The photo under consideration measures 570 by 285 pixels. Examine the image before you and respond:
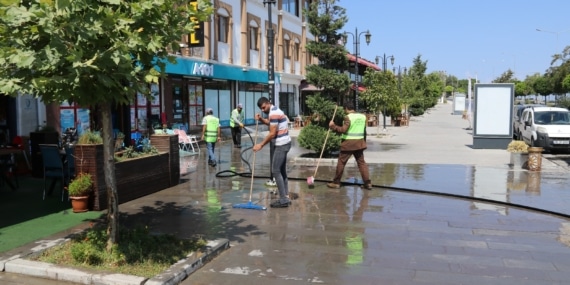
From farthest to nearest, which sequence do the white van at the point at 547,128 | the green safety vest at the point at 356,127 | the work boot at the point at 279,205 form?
1. the white van at the point at 547,128
2. the green safety vest at the point at 356,127
3. the work boot at the point at 279,205

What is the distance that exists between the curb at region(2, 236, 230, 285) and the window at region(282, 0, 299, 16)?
29.1 metres

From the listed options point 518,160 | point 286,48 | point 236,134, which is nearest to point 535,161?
point 518,160

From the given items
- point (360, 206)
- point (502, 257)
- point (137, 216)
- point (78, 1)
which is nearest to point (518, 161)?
point (360, 206)

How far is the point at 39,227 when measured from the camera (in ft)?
23.4

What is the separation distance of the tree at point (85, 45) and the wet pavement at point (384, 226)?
2.02 metres

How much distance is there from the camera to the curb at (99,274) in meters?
4.88

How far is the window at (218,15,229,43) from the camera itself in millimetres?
23766

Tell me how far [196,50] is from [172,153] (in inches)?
454

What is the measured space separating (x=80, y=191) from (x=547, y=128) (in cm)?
1577

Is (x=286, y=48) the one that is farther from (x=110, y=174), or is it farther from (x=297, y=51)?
(x=110, y=174)

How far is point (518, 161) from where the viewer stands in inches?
588

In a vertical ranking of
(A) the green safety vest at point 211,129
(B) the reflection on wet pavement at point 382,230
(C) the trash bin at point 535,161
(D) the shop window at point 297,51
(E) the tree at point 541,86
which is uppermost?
(D) the shop window at point 297,51

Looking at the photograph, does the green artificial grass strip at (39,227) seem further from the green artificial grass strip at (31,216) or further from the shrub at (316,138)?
the shrub at (316,138)

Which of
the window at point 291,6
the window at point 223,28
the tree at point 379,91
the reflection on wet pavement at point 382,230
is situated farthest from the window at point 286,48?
the reflection on wet pavement at point 382,230
